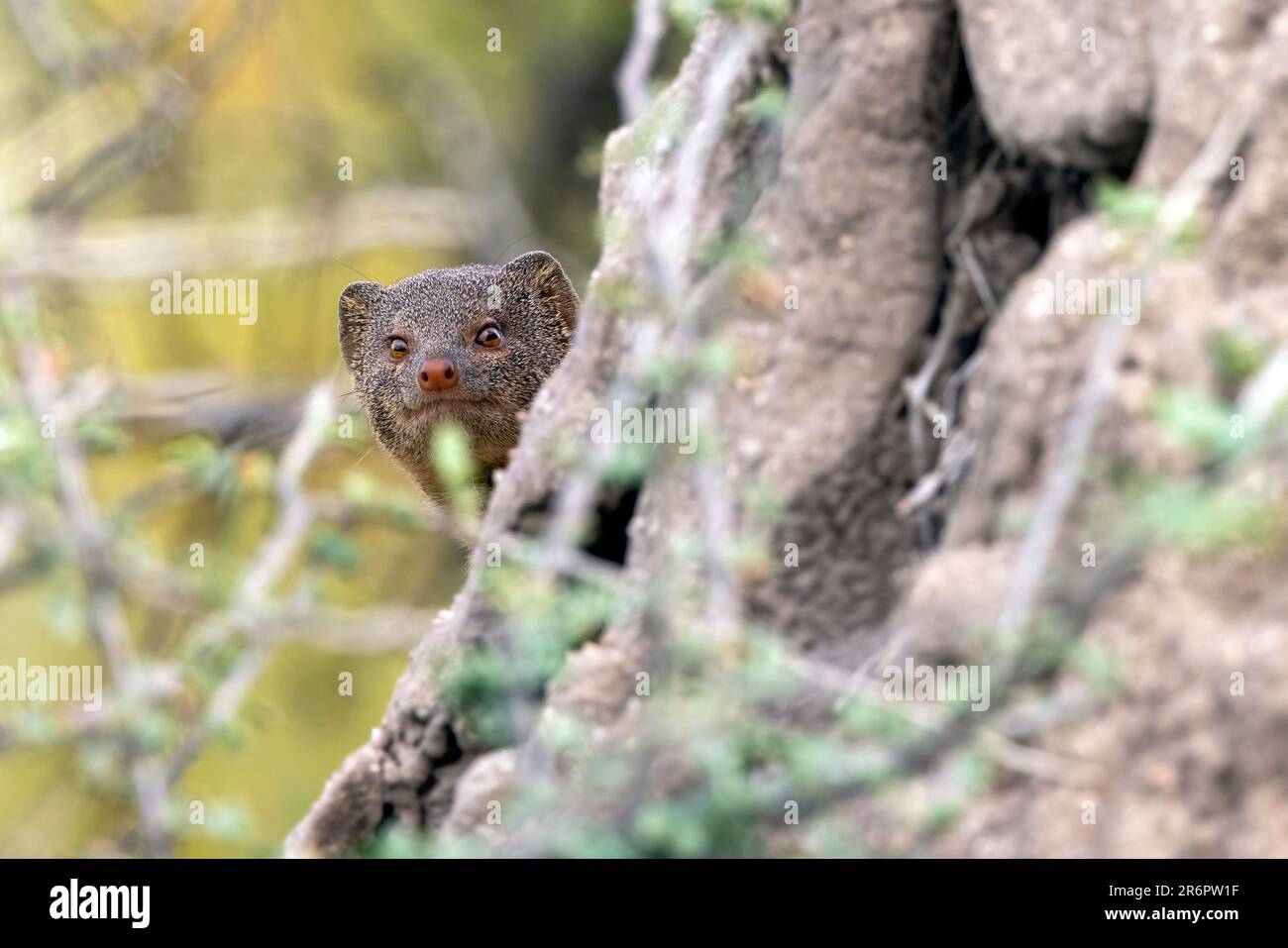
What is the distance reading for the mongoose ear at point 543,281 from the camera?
4652mm

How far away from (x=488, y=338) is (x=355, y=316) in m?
0.49

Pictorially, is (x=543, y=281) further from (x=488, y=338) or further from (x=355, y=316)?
(x=355, y=316)

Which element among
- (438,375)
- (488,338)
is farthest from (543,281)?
(438,375)

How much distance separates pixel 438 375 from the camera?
14.0 feet

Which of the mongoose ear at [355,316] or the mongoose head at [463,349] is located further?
the mongoose ear at [355,316]

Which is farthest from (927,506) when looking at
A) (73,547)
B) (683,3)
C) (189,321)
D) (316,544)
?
(189,321)

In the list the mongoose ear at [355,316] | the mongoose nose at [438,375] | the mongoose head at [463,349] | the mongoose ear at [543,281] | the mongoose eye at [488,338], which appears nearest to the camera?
the mongoose nose at [438,375]

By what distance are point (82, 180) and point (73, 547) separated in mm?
3272

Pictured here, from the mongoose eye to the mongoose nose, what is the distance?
8.9 inches

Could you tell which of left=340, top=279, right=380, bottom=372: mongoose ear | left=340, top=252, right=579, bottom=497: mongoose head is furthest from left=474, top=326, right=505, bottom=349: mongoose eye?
left=340, top=279, right=380, bottom=372: mongoose ear

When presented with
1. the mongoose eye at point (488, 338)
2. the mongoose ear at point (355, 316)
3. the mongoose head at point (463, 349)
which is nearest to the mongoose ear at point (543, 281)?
the mongoose head at point (463, 349)

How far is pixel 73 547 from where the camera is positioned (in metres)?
3.80

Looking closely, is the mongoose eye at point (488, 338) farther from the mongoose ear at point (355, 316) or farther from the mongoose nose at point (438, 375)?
the mongoose ear at point (355, 316)

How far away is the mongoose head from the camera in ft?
14.5
